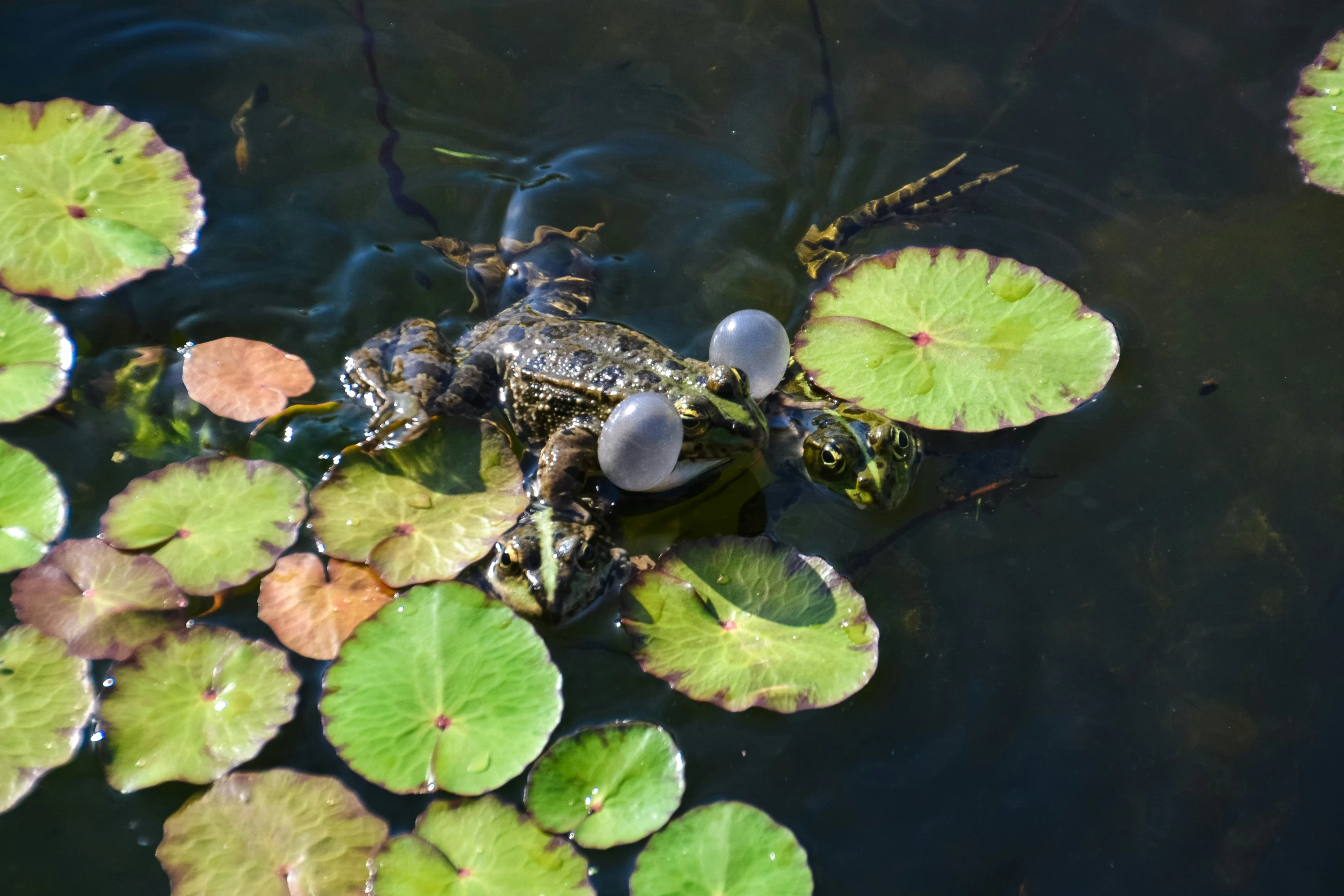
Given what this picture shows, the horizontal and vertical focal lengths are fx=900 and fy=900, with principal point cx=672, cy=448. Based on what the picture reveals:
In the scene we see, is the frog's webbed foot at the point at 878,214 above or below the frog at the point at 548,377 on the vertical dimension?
above

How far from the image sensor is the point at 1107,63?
459 centimetres

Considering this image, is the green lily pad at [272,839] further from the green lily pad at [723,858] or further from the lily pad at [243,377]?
the lily pad at [243,377]

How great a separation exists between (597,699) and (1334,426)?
3.01m

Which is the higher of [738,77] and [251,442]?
[738,77]

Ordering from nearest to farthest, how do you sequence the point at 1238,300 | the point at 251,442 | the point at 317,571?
the point at 317,571, the point at 251,442, the point at 1238,300

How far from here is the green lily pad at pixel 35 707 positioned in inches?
103

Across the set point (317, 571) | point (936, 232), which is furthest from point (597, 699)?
point (936, 232)

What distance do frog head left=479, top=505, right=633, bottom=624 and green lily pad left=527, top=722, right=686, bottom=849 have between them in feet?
1.54

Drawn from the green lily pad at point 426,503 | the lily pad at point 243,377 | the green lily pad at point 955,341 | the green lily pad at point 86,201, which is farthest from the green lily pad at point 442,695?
the green lily pad at point 86,201

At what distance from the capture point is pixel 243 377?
11.8 ft

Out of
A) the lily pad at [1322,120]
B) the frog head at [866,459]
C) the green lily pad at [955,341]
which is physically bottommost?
the frog head at [866,459]

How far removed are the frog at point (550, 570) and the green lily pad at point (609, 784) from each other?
1.54ft

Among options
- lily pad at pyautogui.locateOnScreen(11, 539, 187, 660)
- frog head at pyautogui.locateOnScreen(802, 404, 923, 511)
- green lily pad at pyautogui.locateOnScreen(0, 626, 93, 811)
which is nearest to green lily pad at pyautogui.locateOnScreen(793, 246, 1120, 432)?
frog head at pyautogui.locateOnScreen(802, 404, 923, 511)

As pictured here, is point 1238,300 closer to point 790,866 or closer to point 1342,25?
point 1342,25
